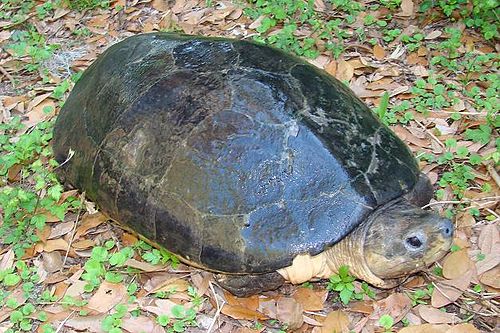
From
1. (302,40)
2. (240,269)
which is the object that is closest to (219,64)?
(240,269)

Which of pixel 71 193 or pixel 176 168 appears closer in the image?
pixel 176 168

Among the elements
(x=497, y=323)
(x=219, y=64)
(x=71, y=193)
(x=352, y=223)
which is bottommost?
(x=497, y=323)

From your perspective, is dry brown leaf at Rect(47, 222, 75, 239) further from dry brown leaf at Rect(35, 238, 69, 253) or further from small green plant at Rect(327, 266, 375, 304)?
small green plant at Rect(327, 266, 375, 304)

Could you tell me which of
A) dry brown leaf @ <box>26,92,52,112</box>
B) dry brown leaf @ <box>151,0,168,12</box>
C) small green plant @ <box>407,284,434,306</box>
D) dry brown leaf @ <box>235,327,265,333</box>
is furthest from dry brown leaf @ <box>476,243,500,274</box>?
dry brown leaf @ <box>151,0,168,12</box>

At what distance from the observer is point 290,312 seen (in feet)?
11.0

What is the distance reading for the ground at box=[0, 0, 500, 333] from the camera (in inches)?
133

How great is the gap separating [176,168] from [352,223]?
95cm

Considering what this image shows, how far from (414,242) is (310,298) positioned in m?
0.64

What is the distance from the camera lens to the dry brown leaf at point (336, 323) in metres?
3.29

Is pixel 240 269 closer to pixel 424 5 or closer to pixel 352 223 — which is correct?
pixel 352 223

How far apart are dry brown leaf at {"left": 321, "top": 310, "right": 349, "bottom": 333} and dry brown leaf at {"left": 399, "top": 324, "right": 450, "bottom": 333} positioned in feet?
0.92

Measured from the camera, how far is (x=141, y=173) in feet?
11.4

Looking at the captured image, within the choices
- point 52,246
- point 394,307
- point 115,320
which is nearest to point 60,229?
point 52,246

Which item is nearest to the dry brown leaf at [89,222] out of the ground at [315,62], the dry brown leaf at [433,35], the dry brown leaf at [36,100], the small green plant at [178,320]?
the ground at [315,62]
